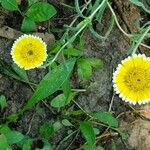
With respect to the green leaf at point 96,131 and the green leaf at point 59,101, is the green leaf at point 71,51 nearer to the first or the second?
the green leaf at point 59,101

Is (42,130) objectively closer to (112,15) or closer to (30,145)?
(30,145)

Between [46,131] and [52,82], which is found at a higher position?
[52,82]

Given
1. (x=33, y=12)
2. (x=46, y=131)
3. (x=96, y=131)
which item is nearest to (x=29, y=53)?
(x=33, y=12)

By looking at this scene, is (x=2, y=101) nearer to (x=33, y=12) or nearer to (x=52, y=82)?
(x=52, y=82)

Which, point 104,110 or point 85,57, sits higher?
point 85,57

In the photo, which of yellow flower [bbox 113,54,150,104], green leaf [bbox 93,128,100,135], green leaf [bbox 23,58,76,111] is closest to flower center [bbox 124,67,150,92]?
yellow flower [bbox 113,54,150,104]

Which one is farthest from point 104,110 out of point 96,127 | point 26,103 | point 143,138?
point 26,103

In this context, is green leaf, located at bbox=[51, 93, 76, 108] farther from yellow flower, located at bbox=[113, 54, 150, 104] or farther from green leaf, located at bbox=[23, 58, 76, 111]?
yellow flower, located at bbox=[113, 54, 150, 104]

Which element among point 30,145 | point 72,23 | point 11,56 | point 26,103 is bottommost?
point 30,145
